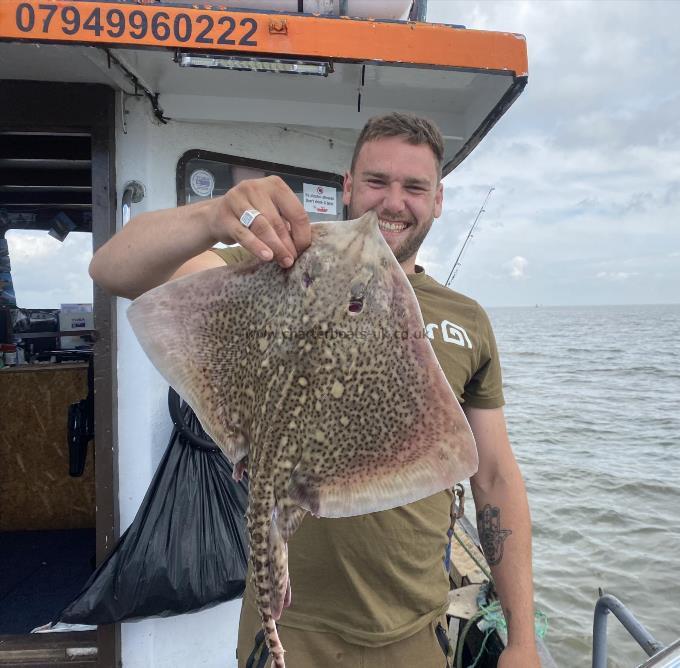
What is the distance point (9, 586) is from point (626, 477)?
1087 cm

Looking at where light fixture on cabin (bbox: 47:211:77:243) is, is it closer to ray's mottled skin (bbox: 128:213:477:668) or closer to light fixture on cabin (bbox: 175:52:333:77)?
light fixture on cabin (bbox: 175:52:333:77)

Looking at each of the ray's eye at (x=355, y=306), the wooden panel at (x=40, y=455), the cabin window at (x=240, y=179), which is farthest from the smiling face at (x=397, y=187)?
the wooden panel at (x=40, y=455)

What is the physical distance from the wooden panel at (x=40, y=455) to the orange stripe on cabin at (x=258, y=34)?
3.56m

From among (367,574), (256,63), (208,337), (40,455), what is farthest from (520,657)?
(40,455)

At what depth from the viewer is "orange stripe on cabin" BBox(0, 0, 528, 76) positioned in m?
2.15

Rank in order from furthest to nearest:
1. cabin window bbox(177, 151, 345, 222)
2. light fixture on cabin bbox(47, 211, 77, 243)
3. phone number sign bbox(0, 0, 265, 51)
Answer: light fixture on cabin bbox(47, 211, 77, 243)
cabin window bbox(177, 151, 345, 222)
phone number sign bbox(0, 0, 265, 51)

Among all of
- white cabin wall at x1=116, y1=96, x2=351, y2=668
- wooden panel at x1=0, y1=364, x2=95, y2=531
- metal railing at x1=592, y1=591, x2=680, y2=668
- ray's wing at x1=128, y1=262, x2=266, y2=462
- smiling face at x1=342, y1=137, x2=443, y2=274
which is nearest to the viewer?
ray's wing at x1=128, y1=262, x2=266, y2=462

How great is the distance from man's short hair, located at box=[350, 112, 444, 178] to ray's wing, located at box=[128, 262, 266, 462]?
78cm

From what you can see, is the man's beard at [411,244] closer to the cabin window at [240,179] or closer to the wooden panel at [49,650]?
the cabin window at [240,179]

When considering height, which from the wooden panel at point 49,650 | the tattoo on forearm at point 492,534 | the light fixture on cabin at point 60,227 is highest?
the light fixture on cabin at point 60,227

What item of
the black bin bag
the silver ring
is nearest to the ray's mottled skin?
the silver ring

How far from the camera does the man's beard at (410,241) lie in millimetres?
1841

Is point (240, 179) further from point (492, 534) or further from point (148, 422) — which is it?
point (492, 534)

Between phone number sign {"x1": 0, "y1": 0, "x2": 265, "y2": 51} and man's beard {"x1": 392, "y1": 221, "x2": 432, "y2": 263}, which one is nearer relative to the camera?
man's beard {"x1": 392, "y1": 221, "x2": 432, "y2": 263}
